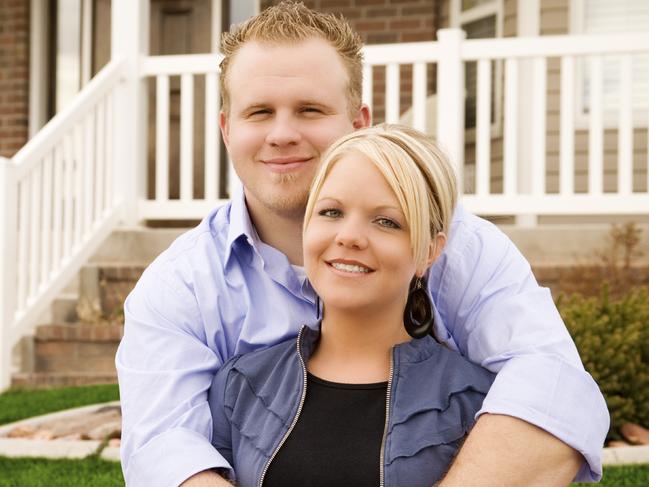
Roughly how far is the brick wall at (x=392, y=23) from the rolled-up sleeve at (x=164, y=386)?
593 centimetres

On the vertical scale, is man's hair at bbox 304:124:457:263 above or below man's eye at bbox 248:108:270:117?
below

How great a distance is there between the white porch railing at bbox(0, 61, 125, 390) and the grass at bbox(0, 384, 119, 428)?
0.35 m

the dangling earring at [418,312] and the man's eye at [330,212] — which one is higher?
the man's eye at [330,212]

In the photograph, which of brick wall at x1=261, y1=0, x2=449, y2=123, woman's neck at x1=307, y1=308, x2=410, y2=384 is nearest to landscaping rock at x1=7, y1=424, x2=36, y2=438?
woman's neck at x1=307, y1=308, x2=410, y2=384

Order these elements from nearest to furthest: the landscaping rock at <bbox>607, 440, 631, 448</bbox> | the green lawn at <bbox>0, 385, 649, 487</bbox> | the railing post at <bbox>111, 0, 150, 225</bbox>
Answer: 1. the green lawn at <bbox>0, 385, 649, 487</bbox>
2. the landscaping rock at <bbox>607, 440, 631, 448</bbox>
3. the railing post at <bbox>111, 0, 150, 225</bbox>

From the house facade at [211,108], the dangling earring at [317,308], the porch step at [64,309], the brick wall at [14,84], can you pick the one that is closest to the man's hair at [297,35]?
the dangling earring at [317,308]

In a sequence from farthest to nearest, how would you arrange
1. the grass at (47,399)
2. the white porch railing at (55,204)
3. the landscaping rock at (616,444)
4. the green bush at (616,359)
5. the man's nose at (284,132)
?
the white porch railing at (55,204), the grass at (47,399), the green bush at (616,359), the landscaping rock at (616,444), the man's nose at (284,132)

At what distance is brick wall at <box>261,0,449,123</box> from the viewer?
27.1 ft

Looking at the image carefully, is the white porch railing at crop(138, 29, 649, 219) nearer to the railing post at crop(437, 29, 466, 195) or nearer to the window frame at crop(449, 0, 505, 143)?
the railing post at crop(437, 29, 466, 195)

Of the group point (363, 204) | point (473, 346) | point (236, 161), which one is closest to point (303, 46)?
point (236, 161)

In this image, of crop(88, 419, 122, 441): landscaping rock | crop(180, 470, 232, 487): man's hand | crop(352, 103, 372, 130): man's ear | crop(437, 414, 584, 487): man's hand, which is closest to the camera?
crop(437, 414, 584, 487): man's hand

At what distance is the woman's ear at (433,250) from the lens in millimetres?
2250

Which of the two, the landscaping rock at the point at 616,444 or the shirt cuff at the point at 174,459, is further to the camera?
the landscaping rock at the point at 616,444

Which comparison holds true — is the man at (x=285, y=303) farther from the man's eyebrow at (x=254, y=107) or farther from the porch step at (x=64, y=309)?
the porch step at (x=64, y=309)
